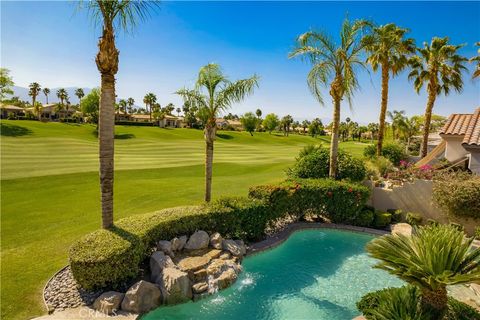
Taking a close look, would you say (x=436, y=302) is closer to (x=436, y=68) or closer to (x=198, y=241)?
(x=198, y=241)

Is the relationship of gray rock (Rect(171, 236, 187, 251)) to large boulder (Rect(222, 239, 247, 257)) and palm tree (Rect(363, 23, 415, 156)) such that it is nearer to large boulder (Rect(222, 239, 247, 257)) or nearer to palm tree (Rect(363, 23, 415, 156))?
large boulder (Rect(222, 239, 247, 257))

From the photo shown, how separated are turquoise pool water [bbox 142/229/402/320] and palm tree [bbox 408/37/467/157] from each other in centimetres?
2210

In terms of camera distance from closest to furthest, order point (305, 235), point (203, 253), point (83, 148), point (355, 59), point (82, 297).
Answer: point (82, 297)
point (203, 253)
point (305, 235)
point (355, 59)
point (83, 148)

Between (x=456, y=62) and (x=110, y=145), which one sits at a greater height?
(x=456, y=62)

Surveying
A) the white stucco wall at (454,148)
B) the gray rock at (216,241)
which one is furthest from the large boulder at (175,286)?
the white stucco wall at (454,148)

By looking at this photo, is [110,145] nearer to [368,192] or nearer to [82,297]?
[82,297]

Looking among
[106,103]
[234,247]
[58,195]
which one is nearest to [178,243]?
[234,247]

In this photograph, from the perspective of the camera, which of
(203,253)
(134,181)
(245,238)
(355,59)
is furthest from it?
(134,181)

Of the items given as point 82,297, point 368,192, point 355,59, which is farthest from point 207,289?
point 355,59

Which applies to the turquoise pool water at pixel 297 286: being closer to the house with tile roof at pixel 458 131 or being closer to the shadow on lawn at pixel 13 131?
the house with tile roof at pixel 458 131

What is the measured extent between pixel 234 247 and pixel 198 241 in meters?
1.39

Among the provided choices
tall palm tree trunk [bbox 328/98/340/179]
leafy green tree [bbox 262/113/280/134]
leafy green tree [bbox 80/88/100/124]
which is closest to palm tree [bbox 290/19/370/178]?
tall palm tree trunk [bbox 328/98/340/179]

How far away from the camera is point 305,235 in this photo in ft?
46.4

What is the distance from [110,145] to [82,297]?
4.34 metres
